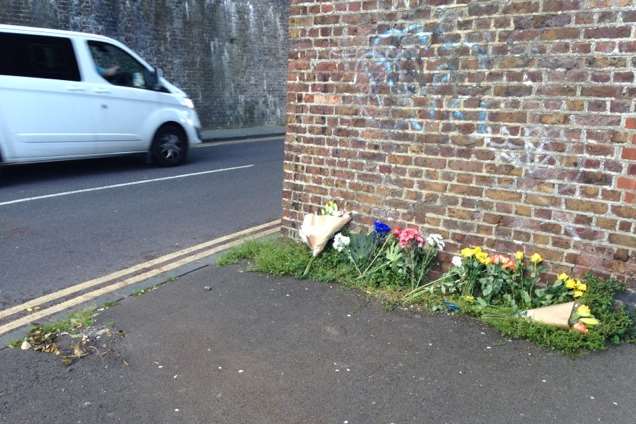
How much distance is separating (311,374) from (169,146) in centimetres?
816

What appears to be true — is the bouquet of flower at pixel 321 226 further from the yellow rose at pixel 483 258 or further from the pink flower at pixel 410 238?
the yellow rose at pixel 483 258

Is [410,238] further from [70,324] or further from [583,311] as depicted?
[70,324]

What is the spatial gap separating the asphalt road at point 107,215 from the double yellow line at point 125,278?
146 mm

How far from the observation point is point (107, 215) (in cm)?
677

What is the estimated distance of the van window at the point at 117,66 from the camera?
930 centimetres

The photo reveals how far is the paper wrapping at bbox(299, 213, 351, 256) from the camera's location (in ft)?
15.5

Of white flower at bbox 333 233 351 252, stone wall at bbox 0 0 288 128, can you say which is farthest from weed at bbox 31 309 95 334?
stone wall at bbox 0 0 288 128

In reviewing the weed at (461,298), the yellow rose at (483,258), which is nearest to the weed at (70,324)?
the weed at (461,298)

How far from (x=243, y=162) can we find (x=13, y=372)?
8618 millimetres

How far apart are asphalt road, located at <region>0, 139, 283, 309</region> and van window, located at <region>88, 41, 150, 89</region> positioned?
1.63 meters

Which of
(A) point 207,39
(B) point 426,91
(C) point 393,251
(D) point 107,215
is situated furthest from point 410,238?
(A) point 207,39

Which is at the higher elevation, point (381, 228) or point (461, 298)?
point (381, 228)

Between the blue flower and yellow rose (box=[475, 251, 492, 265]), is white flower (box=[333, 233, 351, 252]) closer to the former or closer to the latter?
the blue flower

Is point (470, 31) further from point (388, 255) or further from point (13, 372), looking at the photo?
point (13, 372)
